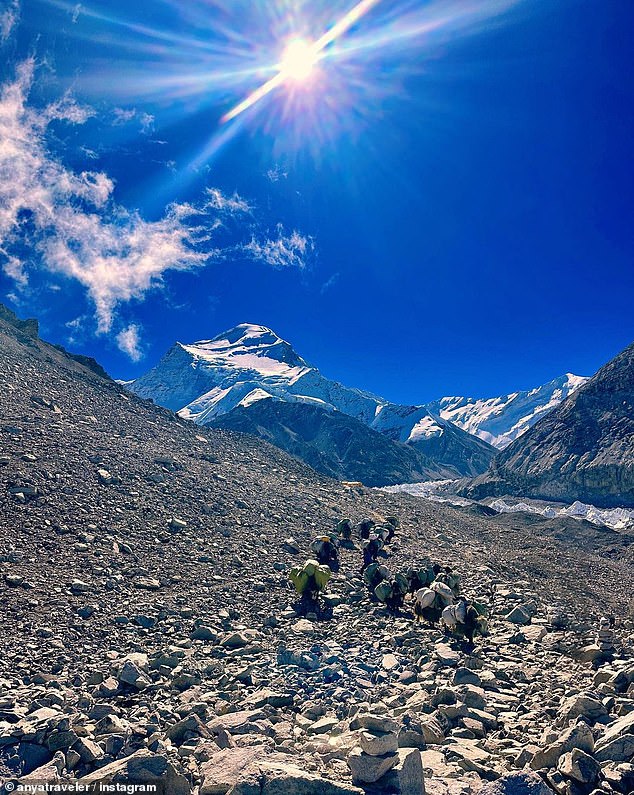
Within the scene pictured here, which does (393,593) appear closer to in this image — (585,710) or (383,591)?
(383,591)

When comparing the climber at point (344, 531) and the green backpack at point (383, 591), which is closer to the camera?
the green backpack at point (383, 591)

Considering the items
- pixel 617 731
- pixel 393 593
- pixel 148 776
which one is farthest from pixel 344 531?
pixel 148 776

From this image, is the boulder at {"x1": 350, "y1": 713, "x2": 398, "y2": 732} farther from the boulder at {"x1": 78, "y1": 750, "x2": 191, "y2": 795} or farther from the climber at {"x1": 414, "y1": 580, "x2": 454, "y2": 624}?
the climber at {"x1": 414, "y1": 580, "x2": 454, "y2": 624}

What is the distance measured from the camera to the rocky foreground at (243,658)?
23.5 feet

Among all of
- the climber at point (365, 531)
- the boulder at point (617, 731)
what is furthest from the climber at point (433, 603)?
the climber at point (365, 531)

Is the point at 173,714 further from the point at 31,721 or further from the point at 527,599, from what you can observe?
the point at 527,599

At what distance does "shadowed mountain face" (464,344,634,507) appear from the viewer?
117625 mm

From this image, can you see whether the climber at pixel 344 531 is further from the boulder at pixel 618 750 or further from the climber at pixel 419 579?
the boulder at pixel 618 750

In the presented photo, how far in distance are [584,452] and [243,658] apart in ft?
461

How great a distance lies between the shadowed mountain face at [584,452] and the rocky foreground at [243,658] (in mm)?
97082

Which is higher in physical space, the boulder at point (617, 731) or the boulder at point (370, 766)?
the boulder at point (617, 731)

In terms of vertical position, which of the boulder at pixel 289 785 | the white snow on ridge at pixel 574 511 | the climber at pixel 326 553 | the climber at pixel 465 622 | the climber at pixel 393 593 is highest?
the white snow on ridge at pixel 574 511

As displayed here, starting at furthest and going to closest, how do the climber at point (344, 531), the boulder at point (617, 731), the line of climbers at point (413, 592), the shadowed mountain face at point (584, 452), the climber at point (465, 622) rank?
the shadowed mountain face at point (584, 452)
the climber at point (344, 531)
the line of climbers at point (413, 592)
the climber at point (465, 622)
the boulder at point (617, 731)

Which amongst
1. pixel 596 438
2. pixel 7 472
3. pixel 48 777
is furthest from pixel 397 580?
pixel 596 438
